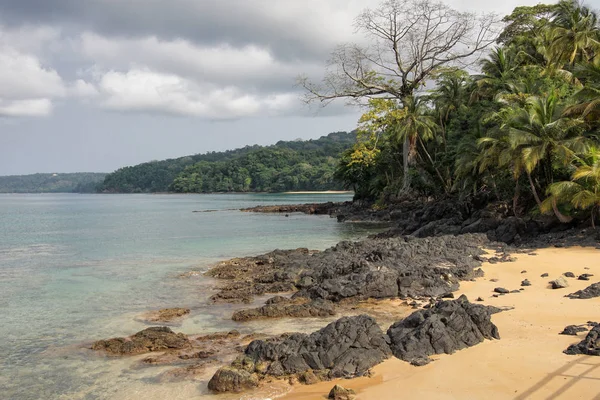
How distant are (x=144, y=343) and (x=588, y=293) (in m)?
9.36

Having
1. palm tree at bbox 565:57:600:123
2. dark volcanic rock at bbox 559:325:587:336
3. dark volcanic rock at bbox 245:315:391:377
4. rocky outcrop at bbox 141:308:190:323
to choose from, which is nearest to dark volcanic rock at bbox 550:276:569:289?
dark volcanic rock at bbox 559:325:587:336

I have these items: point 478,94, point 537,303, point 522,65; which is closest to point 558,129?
point 537,303

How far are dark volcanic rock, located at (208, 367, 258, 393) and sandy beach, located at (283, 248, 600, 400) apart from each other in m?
0.68

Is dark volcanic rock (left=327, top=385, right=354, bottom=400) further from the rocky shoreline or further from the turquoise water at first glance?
the turquoise water

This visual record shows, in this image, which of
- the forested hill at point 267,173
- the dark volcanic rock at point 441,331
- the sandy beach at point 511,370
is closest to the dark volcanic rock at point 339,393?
the sandy beach at point 511,370

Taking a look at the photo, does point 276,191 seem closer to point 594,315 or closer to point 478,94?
point 478,94

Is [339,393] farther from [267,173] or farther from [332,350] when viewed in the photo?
[267,173]

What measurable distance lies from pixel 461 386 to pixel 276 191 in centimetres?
13732

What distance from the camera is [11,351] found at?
9.98 m

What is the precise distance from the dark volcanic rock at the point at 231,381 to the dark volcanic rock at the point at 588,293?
7479 millimetres

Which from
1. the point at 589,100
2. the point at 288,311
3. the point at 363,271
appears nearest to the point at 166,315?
the point at 288,311

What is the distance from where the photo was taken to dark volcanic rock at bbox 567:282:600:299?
34.9ft

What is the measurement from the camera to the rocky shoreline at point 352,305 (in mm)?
7848

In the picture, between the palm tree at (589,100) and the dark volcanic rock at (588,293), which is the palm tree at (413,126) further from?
the dark volcanic rock at (588,293)
